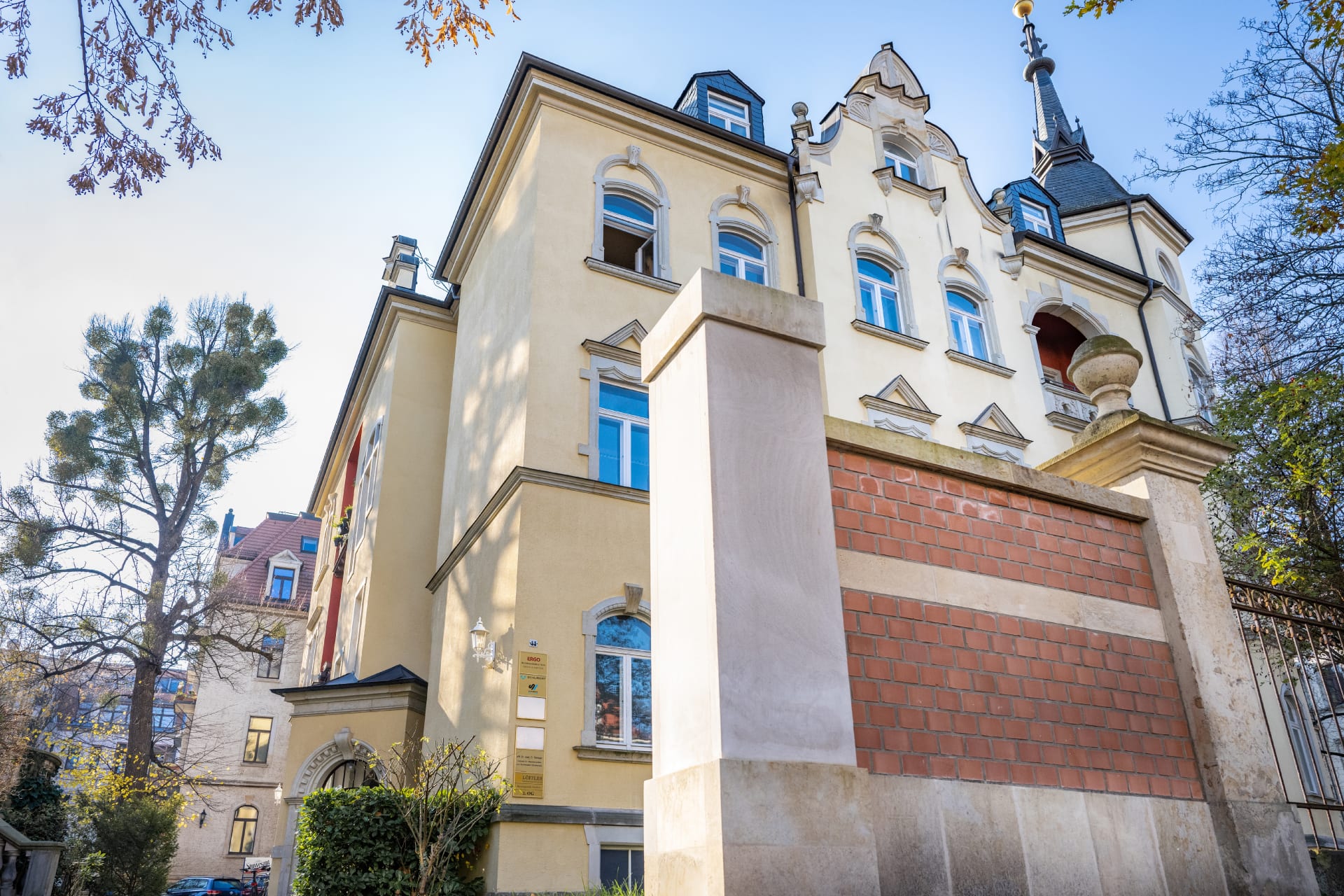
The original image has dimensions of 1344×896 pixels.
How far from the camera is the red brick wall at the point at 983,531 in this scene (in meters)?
5.13

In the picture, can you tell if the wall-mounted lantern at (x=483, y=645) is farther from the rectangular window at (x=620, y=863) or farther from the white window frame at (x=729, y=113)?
the white window frame at (x=729, y=113)

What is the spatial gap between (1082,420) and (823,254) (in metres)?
6.03

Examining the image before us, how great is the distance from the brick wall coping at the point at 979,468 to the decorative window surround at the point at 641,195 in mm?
10165

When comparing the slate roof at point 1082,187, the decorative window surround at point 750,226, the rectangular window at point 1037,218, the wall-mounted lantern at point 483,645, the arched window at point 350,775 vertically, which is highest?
the slate roof at point 1082,187

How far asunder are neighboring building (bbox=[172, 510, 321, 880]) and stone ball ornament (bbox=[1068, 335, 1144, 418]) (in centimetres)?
3455

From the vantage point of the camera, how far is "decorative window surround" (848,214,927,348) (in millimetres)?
17734

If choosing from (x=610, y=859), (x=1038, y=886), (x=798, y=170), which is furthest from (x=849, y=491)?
(x=798, y=170)

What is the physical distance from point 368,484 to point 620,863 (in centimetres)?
1123

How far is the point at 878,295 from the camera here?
1800cm

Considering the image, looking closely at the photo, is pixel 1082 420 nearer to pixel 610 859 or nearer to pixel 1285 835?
pixel 610 859

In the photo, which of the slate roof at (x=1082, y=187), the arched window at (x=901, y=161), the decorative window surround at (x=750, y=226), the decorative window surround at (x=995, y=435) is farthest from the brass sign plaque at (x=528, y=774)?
the slate roof at (x=1082, y=187)

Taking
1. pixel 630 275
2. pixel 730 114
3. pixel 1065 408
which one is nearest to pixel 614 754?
pixel 630 275

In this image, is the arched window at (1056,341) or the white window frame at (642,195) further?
the arched window at (1056,341)

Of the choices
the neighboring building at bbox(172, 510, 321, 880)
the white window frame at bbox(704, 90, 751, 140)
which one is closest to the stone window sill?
the white window frame at bbox(704, 90, 751, 140)
